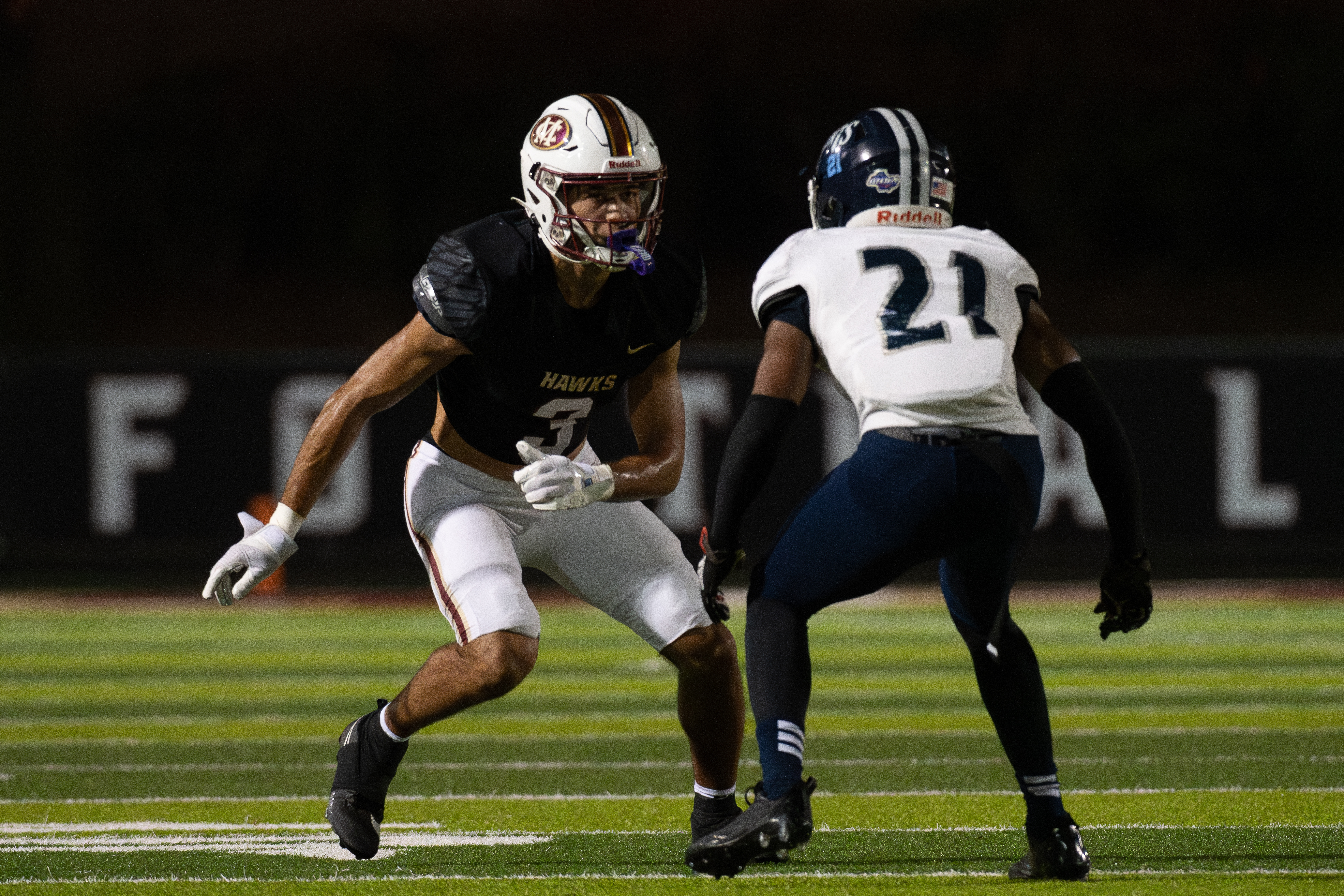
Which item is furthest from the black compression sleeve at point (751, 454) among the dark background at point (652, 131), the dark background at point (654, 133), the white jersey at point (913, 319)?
the dark background at point (652, 131)

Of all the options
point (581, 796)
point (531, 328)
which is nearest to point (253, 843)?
point (581, 796)

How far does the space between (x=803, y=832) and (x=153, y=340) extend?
17.9 m

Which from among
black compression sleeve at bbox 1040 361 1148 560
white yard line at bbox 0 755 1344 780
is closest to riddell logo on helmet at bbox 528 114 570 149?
black compression sleeve at bbox 1040 361 1148 560

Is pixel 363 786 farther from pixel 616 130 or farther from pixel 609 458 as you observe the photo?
pixel 609 458

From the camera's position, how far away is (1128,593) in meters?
3.38

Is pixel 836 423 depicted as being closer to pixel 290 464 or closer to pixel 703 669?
pixel 290 464

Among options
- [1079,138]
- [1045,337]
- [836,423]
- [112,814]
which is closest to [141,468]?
[836,423]

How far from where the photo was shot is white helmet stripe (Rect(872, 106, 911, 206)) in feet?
10.9

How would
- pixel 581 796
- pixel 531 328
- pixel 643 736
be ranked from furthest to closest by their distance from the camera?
1. pixel 643 736
2. pixel 581 796
3. pixel 531 328

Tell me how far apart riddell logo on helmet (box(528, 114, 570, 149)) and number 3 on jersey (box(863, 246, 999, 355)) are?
80 cm

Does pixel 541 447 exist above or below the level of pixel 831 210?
below

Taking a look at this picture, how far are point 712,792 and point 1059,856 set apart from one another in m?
0.75

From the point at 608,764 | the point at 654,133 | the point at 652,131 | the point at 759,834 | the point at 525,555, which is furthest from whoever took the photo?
the point at 654,133

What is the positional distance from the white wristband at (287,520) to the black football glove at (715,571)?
78cm
